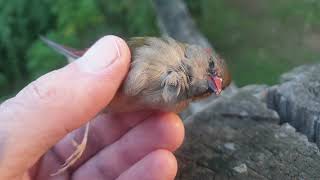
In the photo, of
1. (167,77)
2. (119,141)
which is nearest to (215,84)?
(167,77)

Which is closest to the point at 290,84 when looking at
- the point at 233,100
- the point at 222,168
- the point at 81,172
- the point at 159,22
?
the point at 233,100

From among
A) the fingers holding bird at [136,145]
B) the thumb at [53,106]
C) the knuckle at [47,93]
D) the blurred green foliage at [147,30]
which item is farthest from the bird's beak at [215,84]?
the blurred green foliage at [147,30]

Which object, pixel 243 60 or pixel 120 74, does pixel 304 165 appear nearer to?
pixel 120 74

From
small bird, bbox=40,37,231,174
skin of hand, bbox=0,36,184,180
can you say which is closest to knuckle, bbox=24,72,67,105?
skin of hand, bbox=0,36,184,180

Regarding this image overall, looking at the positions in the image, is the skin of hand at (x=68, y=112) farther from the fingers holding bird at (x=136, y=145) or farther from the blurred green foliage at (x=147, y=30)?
the blurred green foliage at (x=147, y=30)

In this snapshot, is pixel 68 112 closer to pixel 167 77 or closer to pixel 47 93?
pixel 47 93

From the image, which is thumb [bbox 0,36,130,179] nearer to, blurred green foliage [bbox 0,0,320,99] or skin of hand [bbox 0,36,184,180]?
skin of hand [bbox 0,36,184,180]
